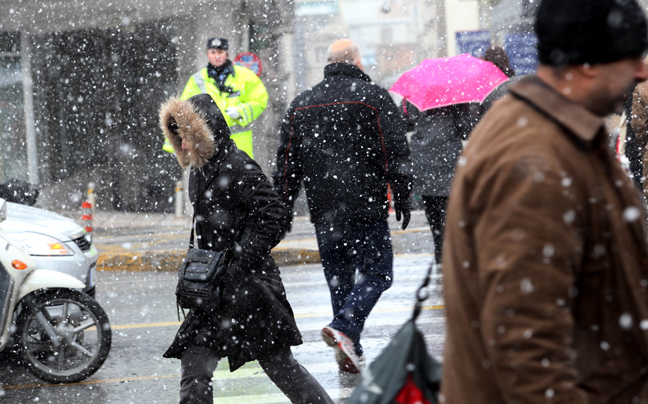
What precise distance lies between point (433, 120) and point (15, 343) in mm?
3819

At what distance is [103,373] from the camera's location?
20.1 feet

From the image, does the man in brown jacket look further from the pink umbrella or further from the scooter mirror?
the pink umbrella

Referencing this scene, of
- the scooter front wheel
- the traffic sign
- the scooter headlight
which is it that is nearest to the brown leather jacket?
the scooter front wheel

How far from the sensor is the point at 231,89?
30.6 ft

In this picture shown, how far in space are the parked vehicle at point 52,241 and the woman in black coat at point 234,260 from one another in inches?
81.5

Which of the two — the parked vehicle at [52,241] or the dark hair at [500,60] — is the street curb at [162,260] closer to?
the dark hair at [500,60]

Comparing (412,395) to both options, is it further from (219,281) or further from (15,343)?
(15,343)

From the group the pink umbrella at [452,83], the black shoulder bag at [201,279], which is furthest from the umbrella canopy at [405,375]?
the pink umbrella at [452,83]

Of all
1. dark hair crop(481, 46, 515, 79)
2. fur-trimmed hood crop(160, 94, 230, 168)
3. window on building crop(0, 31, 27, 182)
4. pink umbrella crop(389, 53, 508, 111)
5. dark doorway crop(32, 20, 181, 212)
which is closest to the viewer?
fur-trimmed hood crop(160, 94, 230, 168)

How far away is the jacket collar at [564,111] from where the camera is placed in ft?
5.85

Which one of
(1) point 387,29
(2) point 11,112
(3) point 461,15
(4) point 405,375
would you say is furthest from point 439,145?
(1) point 387,29

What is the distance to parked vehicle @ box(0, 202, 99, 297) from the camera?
6.18m

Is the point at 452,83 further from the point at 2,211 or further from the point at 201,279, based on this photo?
the point at 201,279

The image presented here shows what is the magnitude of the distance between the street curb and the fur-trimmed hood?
639 centimetres
